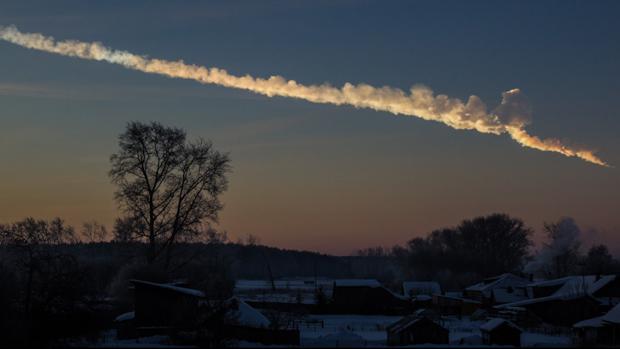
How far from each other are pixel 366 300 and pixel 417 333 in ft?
128

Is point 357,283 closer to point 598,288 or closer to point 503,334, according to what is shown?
point 598,288

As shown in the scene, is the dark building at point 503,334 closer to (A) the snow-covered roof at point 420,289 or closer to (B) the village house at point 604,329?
(B) the village house at point 604,329

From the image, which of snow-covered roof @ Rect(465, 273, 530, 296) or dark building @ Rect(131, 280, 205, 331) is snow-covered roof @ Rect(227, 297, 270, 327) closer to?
dark building @ Rect(131, 280, 205, 331)

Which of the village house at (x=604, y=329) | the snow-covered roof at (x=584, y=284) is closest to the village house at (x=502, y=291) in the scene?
the snow-covered roof at (x=584, y=284)

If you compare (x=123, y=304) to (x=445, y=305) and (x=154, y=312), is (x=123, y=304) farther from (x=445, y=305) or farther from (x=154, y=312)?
(x=445, y=305)

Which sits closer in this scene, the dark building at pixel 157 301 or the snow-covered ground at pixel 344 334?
the snow-covered ground at pixel 344 334

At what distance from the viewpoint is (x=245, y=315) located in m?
44.9

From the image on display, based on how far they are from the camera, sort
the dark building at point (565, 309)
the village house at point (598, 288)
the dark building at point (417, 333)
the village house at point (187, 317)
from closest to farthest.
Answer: the village house at point (187, 317) → the dark building at point (417, 333) → the dark building at point (565, 309) → the village house at point (598, 288)

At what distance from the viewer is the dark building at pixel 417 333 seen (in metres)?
42.7

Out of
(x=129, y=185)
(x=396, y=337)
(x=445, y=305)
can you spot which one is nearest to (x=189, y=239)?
(x=129, y=185)

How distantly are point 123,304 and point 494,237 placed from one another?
101886mm

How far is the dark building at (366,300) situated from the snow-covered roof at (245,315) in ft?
119

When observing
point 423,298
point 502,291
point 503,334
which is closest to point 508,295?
point 502,291

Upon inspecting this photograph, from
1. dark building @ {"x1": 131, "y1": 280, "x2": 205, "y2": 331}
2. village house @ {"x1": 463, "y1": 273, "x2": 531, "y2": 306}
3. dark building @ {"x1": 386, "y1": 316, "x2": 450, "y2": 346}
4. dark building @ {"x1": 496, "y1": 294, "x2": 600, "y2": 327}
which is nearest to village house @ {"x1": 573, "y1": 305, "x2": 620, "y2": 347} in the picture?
dark building @ {"x1": 386, "y1": 316, "x2": 450, "y2": 346}
